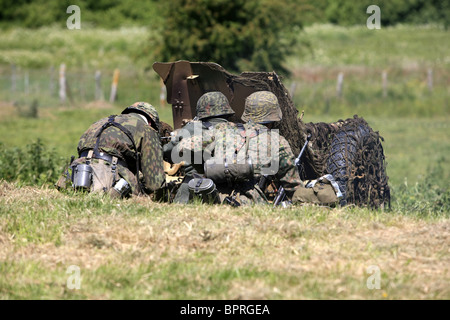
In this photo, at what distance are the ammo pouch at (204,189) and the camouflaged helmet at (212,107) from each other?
1.16 m

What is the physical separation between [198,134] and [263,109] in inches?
31.0

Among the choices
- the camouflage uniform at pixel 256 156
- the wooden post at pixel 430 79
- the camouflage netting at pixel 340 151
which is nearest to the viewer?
the camouflage uniform at pixel 256 156

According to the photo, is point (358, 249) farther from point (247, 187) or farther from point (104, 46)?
point (104, 46)

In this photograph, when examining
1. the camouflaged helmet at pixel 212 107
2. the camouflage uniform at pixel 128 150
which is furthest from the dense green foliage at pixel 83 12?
the camouflage uniform at pixel 128 150

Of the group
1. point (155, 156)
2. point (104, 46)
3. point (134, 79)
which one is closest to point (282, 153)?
point (155, 156)

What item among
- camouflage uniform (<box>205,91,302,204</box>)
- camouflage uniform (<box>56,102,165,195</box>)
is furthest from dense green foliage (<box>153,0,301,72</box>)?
camouflage uniform (<box>205,91,302,204</box>)

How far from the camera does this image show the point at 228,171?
7289mm

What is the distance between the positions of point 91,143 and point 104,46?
124 feet

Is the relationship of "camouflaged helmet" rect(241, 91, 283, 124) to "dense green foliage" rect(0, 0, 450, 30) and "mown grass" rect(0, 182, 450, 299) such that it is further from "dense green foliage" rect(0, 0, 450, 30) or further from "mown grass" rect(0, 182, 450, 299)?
"dense green foliage" rect(0, 0, 450, 30)

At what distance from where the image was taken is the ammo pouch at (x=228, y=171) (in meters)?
7.25

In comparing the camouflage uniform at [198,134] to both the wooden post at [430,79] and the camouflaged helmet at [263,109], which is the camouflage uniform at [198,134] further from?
the wooden post at [430,79]

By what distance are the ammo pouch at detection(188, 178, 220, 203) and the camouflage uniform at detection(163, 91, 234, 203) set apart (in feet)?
1.50

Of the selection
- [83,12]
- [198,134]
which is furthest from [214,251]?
[83,12]
